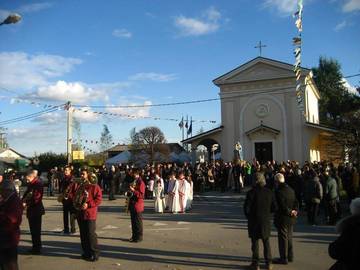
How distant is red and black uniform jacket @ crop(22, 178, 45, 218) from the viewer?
10359 mm

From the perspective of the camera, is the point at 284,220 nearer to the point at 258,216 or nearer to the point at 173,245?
the point at 258,216

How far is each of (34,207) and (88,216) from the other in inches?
61.6

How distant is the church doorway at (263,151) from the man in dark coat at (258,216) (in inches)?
1055

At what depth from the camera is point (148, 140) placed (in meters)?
63.8

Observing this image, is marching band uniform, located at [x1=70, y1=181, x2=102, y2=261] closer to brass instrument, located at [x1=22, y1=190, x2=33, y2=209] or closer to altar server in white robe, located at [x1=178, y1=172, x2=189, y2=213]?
brass instrument, located at [x1=22, y1=190, x2=33, y2=209]

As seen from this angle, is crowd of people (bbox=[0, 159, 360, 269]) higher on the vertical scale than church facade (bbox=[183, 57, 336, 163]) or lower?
lower

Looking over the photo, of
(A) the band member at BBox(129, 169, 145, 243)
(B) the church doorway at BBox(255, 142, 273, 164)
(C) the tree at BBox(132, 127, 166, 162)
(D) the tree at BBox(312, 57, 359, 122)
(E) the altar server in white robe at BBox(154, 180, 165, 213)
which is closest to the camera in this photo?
(A) the band member at BBox(129, 169, 145, 243)

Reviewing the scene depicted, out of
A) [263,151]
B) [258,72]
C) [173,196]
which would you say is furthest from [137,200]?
[258,72]

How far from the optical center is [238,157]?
33.9 m

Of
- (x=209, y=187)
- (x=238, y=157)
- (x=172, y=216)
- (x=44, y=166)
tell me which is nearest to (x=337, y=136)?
(x=238, y=157)

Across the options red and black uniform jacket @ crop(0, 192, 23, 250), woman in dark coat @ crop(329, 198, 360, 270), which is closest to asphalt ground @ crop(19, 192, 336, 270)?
red and black uniform jacket @ crop(0, 192, 23, 250)

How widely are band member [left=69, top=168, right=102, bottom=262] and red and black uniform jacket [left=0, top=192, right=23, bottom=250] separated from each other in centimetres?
270

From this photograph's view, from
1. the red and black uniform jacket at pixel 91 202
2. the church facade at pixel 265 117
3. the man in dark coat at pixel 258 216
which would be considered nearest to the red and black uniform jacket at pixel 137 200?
the red and black uniform jacket at pixel 91 202

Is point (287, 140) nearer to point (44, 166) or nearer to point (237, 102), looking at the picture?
point (237, 102)
